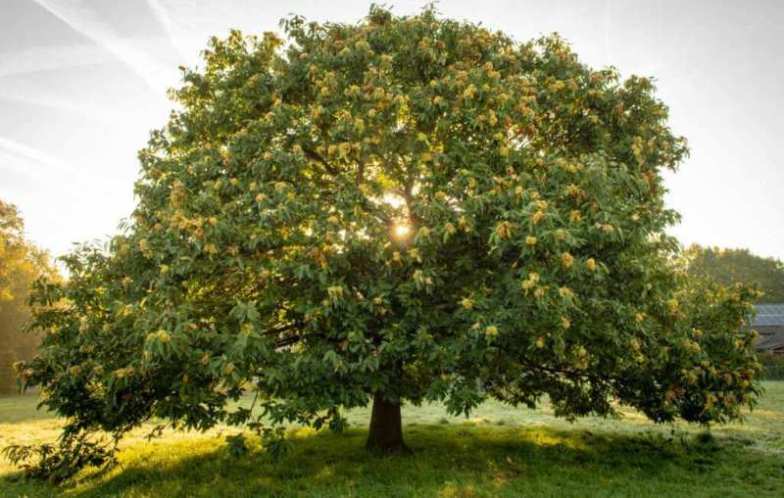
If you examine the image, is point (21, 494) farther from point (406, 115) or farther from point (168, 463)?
point (406, 115)

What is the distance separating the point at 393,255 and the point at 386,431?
6.52m

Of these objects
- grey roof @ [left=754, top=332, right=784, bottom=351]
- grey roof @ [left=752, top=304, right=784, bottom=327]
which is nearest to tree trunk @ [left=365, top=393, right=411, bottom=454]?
grey roof @ [left=754, top=332, right=784, bottom=351]

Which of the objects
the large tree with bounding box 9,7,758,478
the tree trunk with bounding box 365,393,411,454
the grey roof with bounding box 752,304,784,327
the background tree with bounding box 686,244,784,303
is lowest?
the tree trunk with bounding box 365,393,411,454

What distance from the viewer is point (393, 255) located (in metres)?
9.52

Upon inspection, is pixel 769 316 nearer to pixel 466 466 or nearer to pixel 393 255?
pixel 466 466

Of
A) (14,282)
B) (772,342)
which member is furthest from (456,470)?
(772,342)

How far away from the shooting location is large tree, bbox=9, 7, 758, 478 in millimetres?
8812

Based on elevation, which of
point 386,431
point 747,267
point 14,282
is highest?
point 747,267

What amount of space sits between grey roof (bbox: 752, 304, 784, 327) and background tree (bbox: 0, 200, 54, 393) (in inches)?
3034

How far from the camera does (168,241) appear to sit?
30.5 feet

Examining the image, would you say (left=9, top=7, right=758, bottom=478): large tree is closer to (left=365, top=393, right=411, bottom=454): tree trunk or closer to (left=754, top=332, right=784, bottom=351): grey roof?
(left=365, top=393, right=411, bottom=454): tree trunk

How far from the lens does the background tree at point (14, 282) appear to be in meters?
38.5

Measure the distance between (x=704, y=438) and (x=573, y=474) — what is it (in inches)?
267

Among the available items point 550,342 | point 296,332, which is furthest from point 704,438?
point 296,332
